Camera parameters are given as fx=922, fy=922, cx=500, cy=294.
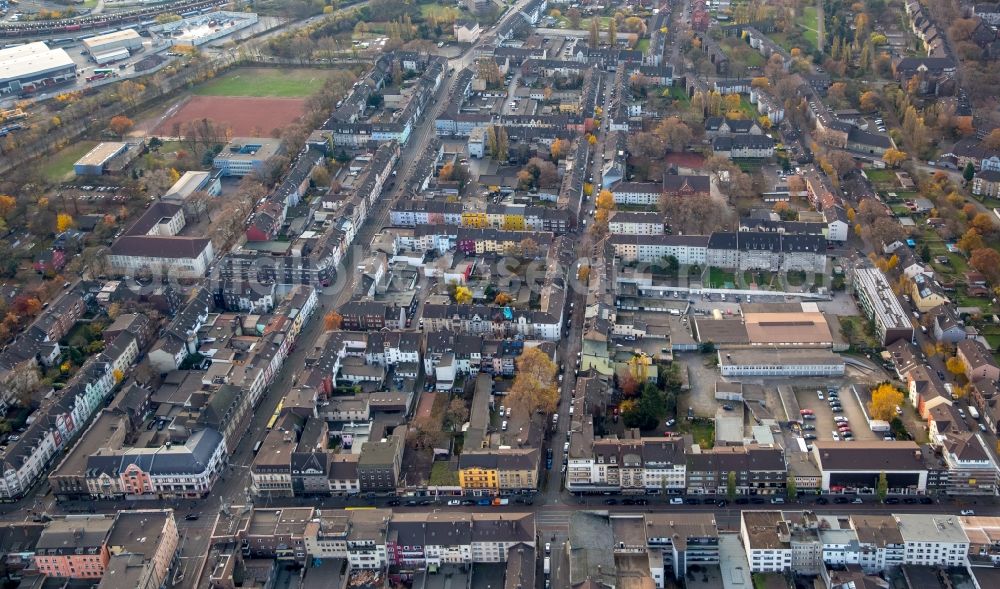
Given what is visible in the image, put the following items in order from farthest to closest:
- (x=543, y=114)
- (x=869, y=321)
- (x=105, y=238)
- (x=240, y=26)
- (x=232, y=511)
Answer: (x=240, y=26) < (x=543, y=114) < (x=105, y=238) < (x=869, y=321) < (x=232, y=511)

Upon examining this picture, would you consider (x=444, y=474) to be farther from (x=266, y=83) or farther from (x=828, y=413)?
(x=266, y=83)

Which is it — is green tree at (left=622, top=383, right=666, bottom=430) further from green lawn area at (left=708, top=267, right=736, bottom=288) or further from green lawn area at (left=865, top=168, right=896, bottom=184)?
green lawn area at (left=865, top=168, right=896, bottom=184)

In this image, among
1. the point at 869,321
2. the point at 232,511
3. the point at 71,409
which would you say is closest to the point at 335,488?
the point at 232,511

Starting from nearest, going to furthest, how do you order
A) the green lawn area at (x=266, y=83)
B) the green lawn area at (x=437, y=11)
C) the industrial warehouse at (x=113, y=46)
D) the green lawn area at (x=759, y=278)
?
the green lawn area at (x=759, y=278), the green lawn area at (x=266, y=83), the industrial warehouse at (x=113, y=46), the green lawn area at (x=437, y=11)

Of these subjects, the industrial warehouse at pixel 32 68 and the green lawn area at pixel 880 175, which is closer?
the green lawn area at pixel 880 175

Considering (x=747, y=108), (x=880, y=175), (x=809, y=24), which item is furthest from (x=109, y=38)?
(x=880, y=175)

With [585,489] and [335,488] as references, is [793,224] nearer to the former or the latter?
[585,489]

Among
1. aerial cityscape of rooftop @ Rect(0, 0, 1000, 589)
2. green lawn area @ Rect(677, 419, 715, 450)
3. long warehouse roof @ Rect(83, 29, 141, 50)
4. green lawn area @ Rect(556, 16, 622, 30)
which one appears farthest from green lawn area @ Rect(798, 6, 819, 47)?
long warehouse roof @ Rect(83, 29, 141, 50)

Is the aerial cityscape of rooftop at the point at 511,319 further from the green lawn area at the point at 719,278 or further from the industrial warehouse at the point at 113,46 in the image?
the industrial warehouse at the point at 113,46

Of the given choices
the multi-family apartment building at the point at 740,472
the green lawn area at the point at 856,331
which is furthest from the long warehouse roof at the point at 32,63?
the multi-family apartment building at the point at 740,472
